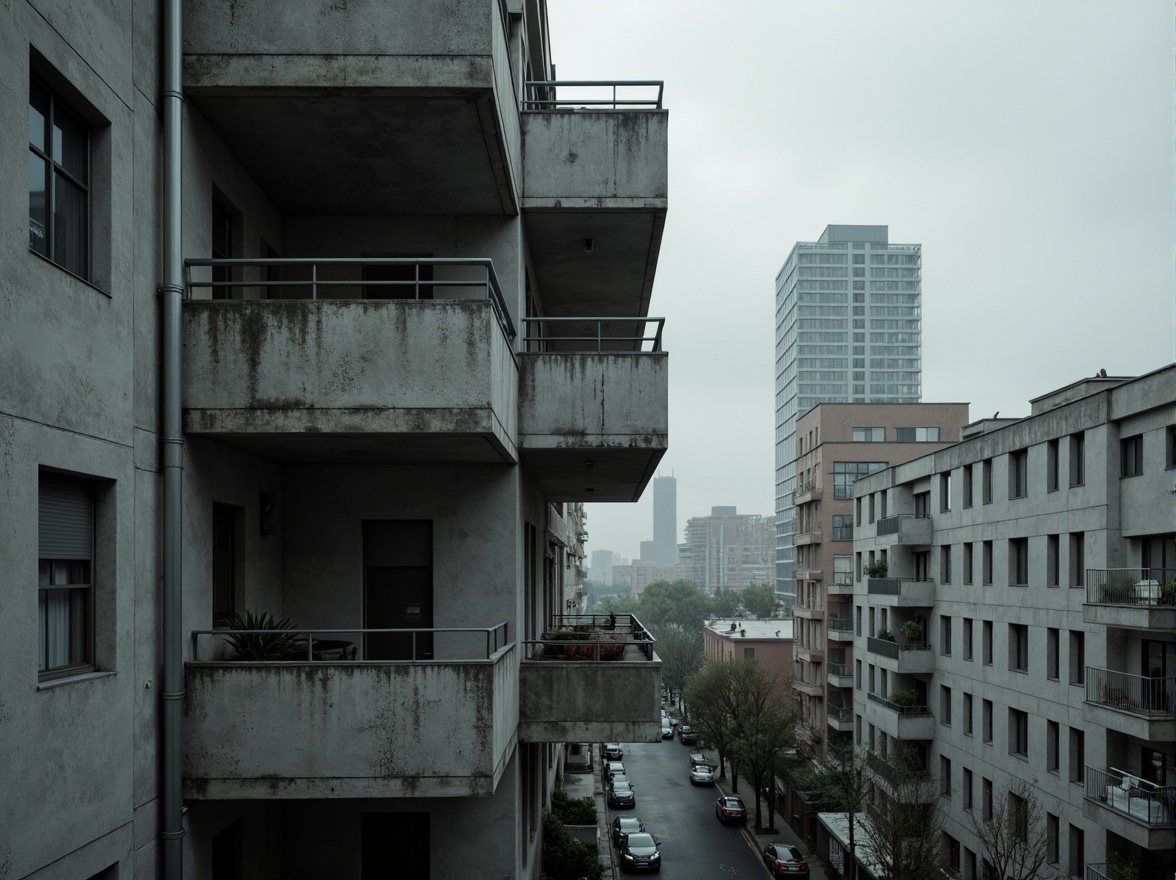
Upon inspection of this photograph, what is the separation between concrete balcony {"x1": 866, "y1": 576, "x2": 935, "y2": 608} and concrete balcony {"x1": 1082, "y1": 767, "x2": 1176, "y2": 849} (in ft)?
51.1

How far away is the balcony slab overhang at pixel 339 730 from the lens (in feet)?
34.7

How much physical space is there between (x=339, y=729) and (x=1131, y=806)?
76.7 ft

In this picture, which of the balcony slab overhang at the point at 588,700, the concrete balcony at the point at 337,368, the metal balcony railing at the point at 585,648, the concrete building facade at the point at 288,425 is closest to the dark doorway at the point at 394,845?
the concrete building facade at the point at 288,425

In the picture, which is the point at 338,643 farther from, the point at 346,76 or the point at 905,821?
the point at 905,821

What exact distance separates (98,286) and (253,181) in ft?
14.2

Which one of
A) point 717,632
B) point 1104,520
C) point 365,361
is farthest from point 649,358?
point 717,632

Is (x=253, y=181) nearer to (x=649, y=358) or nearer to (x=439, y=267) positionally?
(x=439, y=267)

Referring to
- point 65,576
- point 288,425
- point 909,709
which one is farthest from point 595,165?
point 909,709

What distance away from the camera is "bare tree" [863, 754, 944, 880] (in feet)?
Result: 108

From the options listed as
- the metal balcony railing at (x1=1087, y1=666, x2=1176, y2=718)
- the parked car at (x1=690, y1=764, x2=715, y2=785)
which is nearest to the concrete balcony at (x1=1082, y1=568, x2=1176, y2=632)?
the metal balcony railing at (x1=1087, y1=666, x2=1176, y2=718)

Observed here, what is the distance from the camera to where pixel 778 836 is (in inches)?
1967

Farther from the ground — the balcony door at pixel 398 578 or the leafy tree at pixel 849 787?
the balcony door at pixel 398 578

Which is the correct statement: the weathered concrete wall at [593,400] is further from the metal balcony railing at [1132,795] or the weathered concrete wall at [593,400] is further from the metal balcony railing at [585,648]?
the metal balcony railing at [1132,795]

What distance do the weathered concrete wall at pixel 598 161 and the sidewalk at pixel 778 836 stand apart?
35.6 metres
